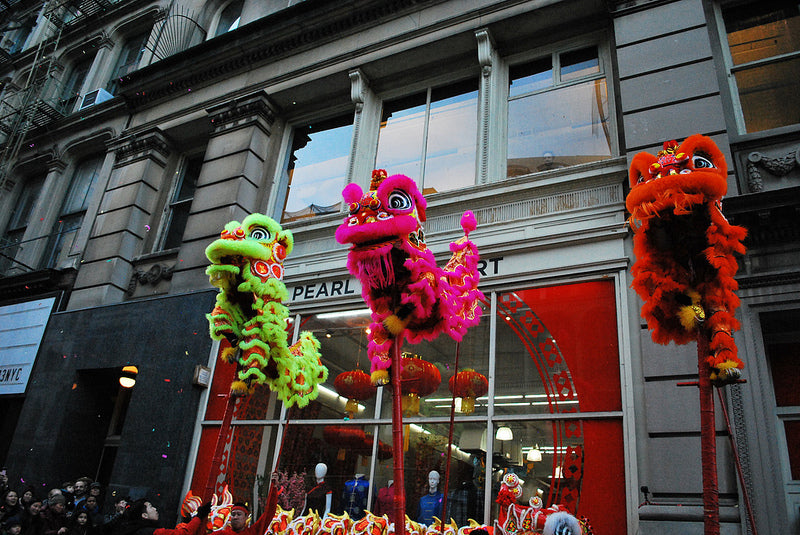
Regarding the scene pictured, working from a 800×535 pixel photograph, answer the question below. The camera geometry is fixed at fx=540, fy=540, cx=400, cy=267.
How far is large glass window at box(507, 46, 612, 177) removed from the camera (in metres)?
8.62

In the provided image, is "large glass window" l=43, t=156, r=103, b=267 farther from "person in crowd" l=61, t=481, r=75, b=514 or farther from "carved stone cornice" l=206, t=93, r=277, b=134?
"person in crowd" l=61, t=481, r=75, b=514

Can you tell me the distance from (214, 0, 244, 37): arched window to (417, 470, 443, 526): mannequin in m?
13.0

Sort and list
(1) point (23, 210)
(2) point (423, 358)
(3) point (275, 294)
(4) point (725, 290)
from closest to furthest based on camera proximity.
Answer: (4) point (725, 290), (3) point (275, 294), (2) point (423, 358), (1) point (23, 210)

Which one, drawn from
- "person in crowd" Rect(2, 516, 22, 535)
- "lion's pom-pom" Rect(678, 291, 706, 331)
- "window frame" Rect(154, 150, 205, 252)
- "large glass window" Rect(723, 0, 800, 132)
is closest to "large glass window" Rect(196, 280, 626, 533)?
"lion's pom-pom" Rect(678, 291, 706, 331)

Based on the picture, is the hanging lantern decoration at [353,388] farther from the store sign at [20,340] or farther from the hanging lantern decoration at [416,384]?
the store sign at [20,340]

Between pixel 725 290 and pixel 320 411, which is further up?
pixel 725 290

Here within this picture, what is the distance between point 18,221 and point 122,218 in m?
5.94

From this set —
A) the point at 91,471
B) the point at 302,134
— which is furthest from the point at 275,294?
the point at 91,471

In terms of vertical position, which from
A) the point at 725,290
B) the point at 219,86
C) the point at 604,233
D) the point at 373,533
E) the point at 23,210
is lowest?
the point at 373,533

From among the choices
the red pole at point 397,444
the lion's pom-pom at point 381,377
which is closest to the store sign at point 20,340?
the lion's pom-pom at point 381,377

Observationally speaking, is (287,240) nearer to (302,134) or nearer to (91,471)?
(302,134)

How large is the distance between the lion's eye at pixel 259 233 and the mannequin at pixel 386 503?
3.75m

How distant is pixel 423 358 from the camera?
780 centimetres

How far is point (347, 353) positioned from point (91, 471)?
649 cm
